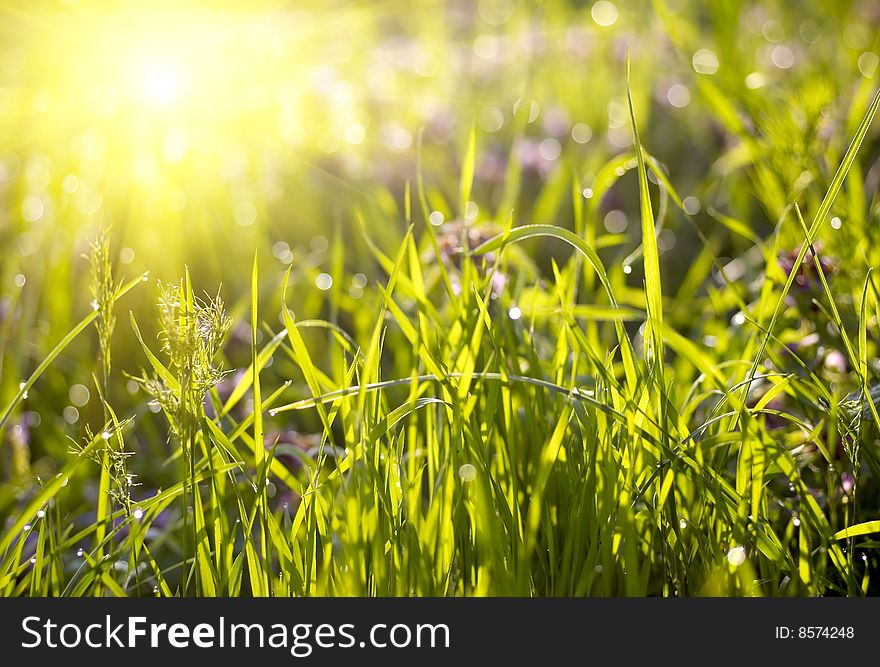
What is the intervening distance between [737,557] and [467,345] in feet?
1.14

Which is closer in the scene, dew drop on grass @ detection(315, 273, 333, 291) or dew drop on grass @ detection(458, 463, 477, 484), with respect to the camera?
dew drop on grass @ detection(458, 463, 477, 484)

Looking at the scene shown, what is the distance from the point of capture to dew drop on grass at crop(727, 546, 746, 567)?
81cm


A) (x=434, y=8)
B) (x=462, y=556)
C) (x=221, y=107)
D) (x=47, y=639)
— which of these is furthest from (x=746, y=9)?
(x=47, y=639)

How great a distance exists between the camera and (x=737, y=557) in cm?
81

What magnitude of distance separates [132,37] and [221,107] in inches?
51.4

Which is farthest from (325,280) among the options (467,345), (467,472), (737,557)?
(737,557)

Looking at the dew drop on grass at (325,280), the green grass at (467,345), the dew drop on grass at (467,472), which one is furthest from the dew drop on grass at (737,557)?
the dew drop on grass at (325,280)

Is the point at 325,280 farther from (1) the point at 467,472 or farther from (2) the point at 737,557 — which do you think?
(2) the point at 737,557

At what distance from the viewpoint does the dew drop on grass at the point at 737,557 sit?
807mm

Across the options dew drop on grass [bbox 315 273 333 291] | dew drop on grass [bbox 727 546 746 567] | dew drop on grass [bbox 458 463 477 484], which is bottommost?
dew drop on grass [bbox 727 546 746 567]

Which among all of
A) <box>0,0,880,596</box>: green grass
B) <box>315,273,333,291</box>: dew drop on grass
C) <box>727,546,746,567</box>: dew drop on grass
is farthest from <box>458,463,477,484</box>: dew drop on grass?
<box>315,273,333,291</box>: dew drop on grass

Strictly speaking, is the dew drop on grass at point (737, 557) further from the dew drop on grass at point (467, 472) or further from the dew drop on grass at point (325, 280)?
the dew drop on grass at point (325, 280)

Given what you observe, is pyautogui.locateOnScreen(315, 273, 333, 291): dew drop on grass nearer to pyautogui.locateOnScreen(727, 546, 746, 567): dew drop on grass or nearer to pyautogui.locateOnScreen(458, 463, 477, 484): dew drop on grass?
pyautogui.locateOnScreen(458, 463, 477, 484): dew drop on grass

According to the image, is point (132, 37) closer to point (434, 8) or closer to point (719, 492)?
point (434, 8)
